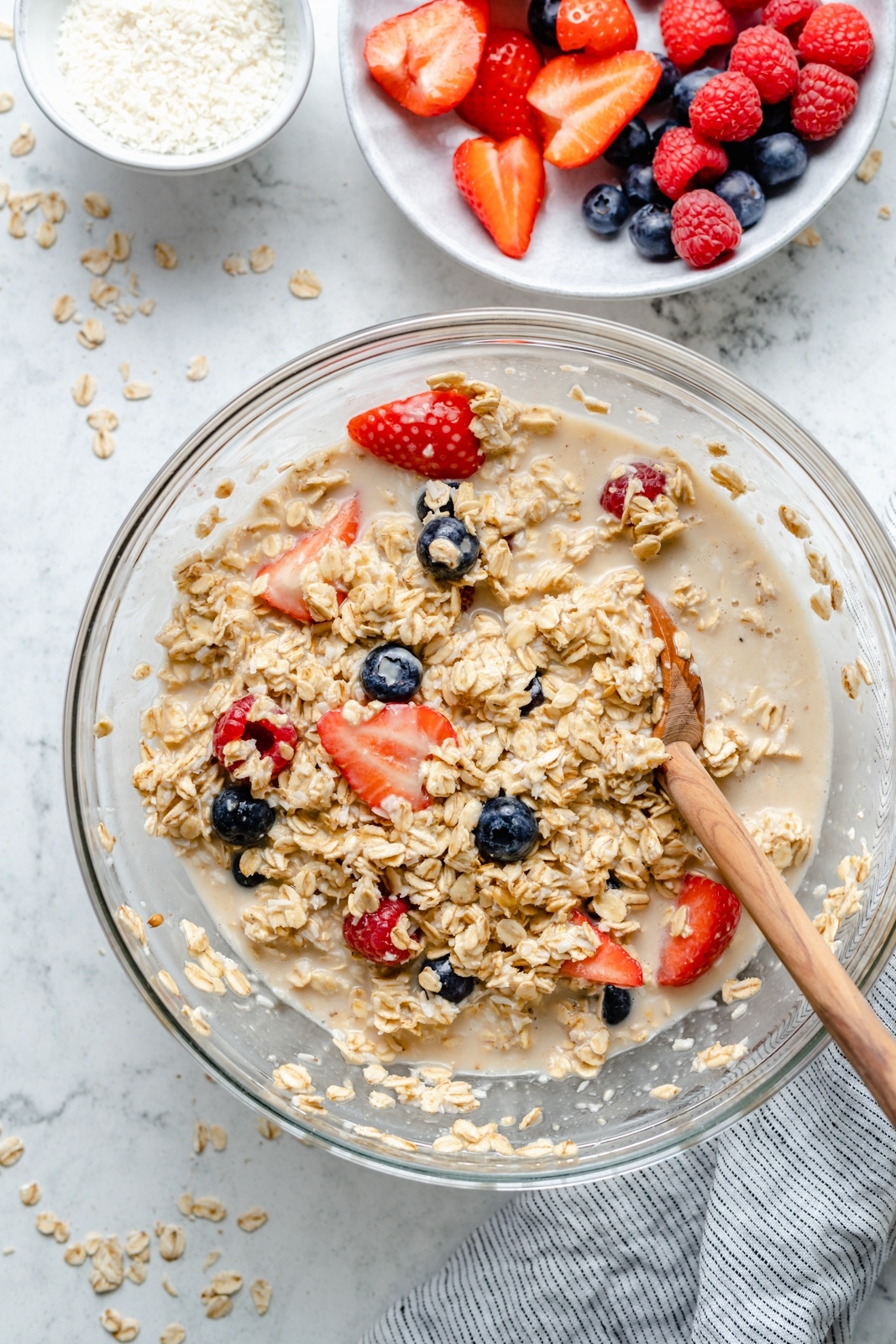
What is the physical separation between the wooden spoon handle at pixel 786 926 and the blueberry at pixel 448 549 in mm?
367

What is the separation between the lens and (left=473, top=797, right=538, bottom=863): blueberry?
155cm

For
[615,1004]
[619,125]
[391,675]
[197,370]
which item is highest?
[619,125]

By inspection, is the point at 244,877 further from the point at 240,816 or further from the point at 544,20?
the point at 544,20

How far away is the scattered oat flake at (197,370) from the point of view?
1.87m

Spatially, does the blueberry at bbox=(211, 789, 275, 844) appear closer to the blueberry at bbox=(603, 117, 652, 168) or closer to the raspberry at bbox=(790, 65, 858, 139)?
the blueberry at bbox=(603, 117, 652, 168)

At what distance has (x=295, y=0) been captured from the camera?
1.77 metres

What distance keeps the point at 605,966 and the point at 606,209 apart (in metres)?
1.11

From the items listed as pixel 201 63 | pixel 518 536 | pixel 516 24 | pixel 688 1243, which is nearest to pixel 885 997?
pixel 688 1243

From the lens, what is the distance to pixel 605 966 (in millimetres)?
1615

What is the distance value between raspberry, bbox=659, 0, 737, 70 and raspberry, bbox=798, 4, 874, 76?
0.12 meters

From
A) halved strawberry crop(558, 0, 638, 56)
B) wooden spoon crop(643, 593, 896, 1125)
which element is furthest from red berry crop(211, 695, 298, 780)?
halved strawberry crop(558, 0, 638, 56)

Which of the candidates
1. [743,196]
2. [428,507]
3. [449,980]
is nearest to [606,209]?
[743,196]

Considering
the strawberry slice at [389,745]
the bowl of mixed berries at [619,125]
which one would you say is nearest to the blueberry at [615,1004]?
the strawberry slice at [389,745]

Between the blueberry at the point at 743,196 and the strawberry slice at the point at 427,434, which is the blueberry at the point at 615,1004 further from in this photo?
the blueberry at the point at 743,196
